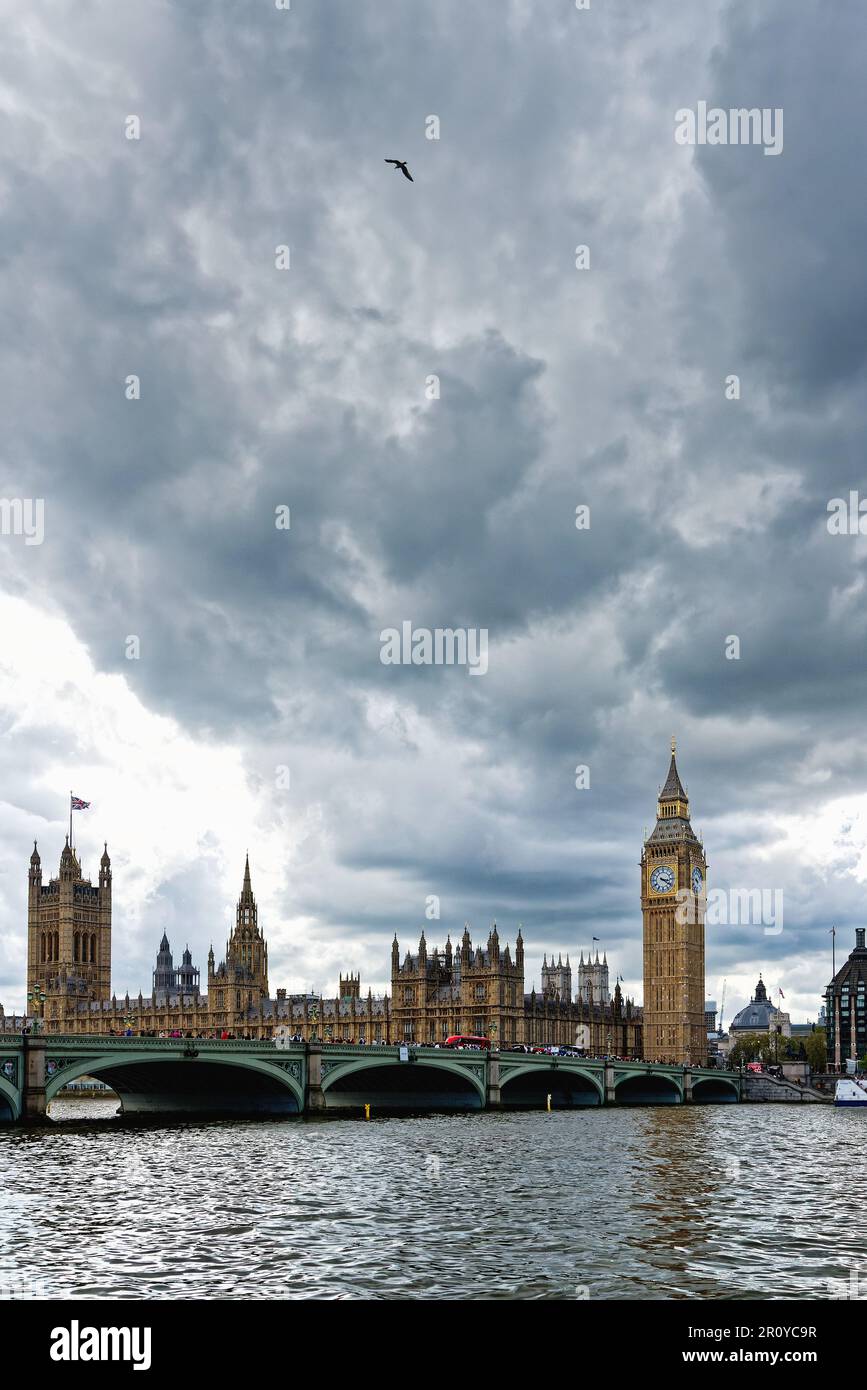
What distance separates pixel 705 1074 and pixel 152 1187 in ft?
403

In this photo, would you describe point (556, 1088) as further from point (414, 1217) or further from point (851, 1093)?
point (414, 1217)

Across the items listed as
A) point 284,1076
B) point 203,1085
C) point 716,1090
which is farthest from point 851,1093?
point 284,1076

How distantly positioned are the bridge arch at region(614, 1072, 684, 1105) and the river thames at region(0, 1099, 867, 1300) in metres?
73.1

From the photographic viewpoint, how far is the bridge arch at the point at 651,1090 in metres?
147

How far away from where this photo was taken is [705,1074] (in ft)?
528

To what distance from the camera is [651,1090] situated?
155000 millimetres

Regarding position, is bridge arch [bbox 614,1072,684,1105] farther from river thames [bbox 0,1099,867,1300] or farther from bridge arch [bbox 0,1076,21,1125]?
bridge arch [bbox 0,1076,21,1125]

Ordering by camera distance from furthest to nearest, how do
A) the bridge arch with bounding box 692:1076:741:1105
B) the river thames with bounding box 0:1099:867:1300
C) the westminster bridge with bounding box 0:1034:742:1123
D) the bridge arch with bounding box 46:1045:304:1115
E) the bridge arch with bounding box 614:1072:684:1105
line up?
the bridge arch with bounding box 692:1076:741:1105 < the bridge arch with bounding box 614:1072:684:1105 < the bridge arch with bounding box 46:1045:304:1115 < the westminster bridge with bounding box 0:1034:742:1123 < the river thames with bounding box 0:1099:867:1300

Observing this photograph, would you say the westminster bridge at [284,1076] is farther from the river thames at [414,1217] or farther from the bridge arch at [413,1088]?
the river thames at [414,1217]

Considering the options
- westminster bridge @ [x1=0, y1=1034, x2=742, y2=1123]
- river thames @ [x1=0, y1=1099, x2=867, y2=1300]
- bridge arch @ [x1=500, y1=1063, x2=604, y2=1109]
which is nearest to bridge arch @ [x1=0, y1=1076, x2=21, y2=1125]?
westminster bridge @ [x1=0, y1=1034, x2=742, y2=1123]

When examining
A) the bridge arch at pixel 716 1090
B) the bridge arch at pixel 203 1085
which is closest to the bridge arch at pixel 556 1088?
the bridge arch at pixel 716 1090

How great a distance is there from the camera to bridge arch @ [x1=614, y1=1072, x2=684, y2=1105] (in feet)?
482

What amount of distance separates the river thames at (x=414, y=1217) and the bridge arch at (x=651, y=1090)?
73.1 m
